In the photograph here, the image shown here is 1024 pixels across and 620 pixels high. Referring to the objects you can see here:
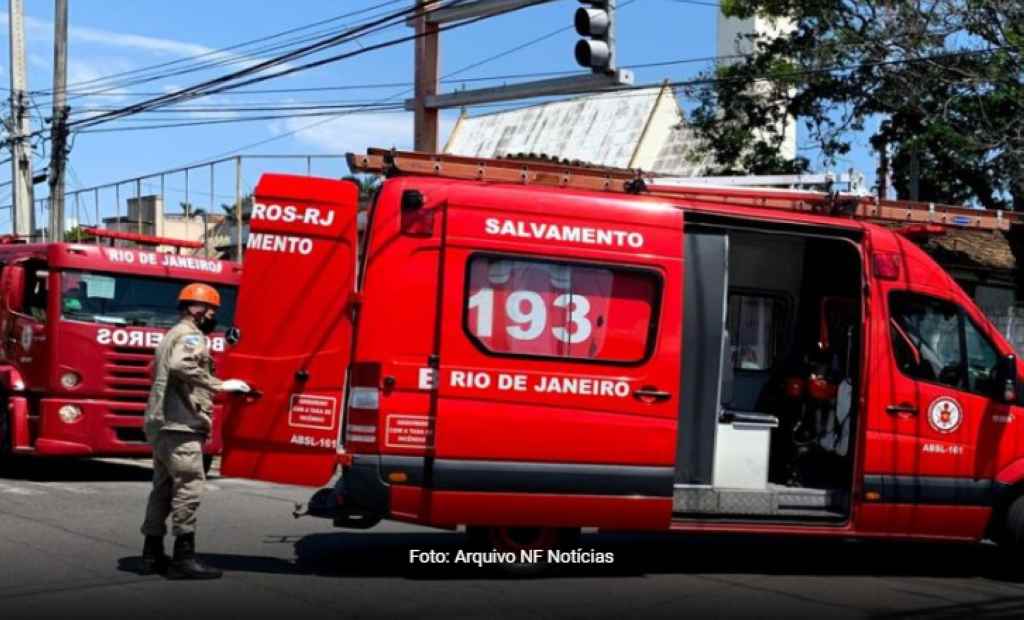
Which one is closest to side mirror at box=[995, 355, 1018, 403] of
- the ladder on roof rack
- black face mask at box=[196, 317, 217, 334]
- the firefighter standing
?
the ladder on roof rack

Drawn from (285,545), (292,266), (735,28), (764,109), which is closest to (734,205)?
(292,266)

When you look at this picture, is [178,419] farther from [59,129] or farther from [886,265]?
[59,129]

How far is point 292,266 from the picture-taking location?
876cm

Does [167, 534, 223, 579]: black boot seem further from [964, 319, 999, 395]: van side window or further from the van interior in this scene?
[964, 319, 999, 395]: van side window

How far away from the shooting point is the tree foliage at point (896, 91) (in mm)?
19469

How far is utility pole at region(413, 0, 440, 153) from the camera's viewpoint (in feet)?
63.1

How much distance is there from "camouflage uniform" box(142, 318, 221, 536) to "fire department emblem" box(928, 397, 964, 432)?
4823mm

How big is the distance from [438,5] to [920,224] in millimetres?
10681

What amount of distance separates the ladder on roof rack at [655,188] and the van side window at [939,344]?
81 cm

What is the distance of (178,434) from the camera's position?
833cm

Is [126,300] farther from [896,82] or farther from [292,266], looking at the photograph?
[896,82]

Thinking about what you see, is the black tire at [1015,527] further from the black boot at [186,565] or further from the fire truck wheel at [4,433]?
the fire truck wheel at [4,433]

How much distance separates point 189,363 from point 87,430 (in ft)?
20.4

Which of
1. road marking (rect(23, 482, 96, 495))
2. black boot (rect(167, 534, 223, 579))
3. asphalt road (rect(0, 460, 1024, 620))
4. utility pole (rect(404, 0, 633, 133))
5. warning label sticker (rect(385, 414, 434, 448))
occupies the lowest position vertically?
road marking (rect(23, 482, 96, 495))
